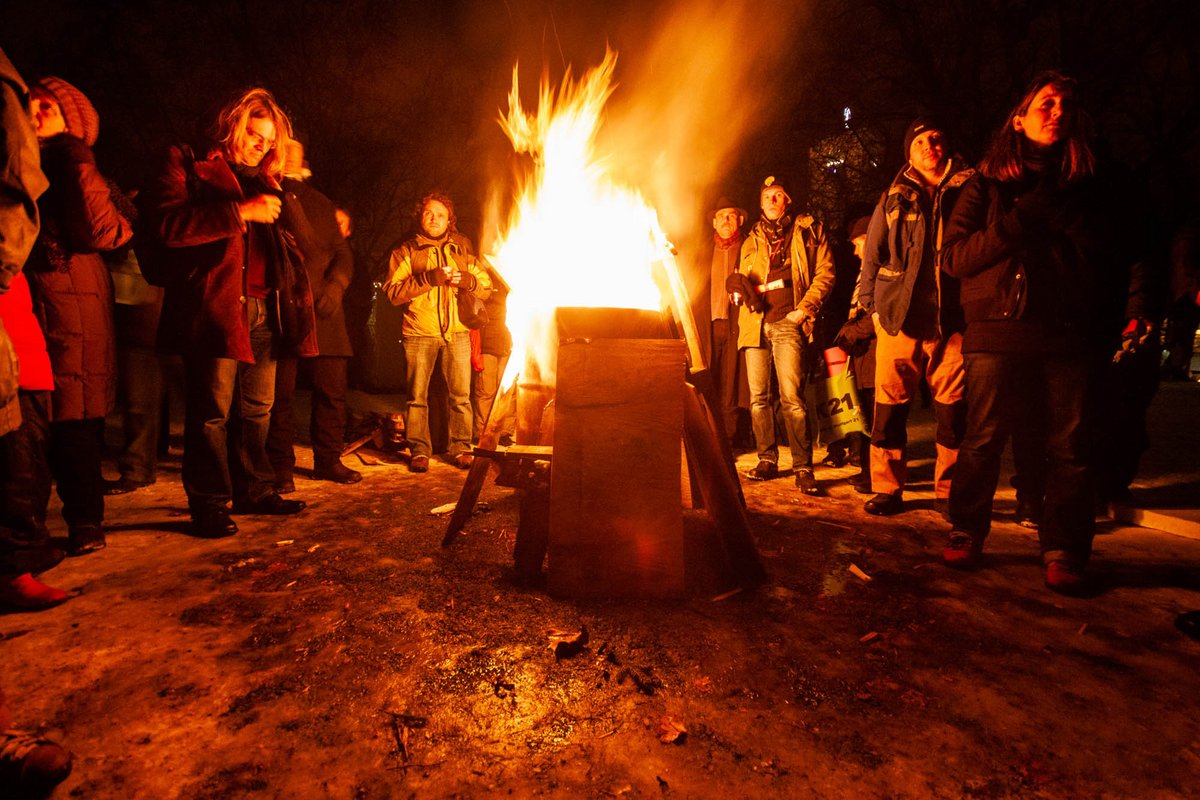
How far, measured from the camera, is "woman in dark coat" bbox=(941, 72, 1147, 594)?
3158 mm

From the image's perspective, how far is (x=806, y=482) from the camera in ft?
16.7

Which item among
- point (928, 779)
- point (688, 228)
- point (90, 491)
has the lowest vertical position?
point (928, 779)

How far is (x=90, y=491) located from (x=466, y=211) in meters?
13.8

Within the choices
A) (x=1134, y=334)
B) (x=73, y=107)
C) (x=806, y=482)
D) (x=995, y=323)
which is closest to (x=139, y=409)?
(x=73, y=107)

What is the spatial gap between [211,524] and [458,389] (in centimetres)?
288

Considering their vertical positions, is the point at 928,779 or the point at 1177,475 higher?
the point at 1177,475

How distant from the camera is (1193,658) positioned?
8.09 feet

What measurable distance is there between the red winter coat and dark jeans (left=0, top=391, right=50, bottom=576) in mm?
765

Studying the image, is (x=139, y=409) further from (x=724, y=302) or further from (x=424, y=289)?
(x=724, y=302)

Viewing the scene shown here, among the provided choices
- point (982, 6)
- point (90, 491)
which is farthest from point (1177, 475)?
point (982, 6)

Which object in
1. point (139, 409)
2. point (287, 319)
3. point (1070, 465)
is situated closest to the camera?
point (1070, 465)

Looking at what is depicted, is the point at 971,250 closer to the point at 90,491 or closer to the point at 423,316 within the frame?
the point at 423,316

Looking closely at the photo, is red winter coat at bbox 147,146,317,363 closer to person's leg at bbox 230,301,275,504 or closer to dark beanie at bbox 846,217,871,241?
person's leg at bbox 230,301,275,504

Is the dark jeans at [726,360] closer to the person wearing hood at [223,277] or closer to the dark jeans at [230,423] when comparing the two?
the person wearing hood at [223,277]
